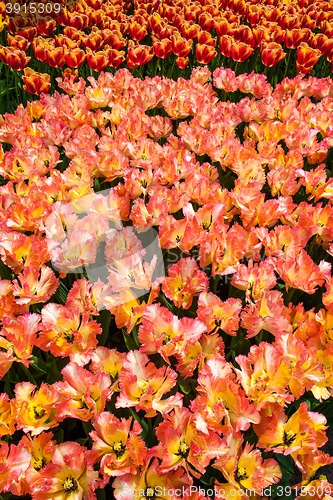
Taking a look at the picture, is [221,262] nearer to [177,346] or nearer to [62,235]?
[177,346]

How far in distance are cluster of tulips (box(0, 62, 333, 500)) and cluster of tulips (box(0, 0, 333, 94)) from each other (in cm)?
112

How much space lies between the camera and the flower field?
0.88 meters

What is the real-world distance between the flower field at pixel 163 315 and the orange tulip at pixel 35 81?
0.34m

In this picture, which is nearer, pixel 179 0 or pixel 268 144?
pixel 268 144

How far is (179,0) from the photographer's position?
4383 millimetres

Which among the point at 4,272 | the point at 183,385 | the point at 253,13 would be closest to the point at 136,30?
the point at 253,13

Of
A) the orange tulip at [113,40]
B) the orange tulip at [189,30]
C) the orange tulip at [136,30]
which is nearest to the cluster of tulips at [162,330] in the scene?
the orange tulip at [113,40]

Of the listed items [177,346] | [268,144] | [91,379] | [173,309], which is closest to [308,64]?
[268,144]

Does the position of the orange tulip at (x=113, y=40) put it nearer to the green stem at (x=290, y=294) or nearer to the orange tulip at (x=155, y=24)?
the orange tulip at (x=155, y=24)

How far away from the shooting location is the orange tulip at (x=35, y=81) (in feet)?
7.74

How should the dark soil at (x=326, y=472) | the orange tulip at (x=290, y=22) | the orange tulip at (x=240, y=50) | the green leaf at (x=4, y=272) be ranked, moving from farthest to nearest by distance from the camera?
the orange tulip at (x=290, y=22)
the orange tulip at (x=240, y=50)
the green leaf at (x=4, y=272)
the dark soil at (x=326, y=472)

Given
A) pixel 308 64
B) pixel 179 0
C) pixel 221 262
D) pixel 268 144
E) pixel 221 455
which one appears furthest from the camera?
pixel 179 0

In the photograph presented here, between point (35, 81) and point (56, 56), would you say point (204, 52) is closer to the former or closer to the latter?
point (56, 56)

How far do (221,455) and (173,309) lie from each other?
1.77ft
